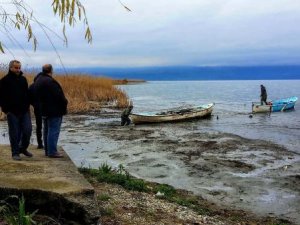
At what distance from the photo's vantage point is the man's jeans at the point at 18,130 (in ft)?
26.4

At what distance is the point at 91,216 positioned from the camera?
5.78m

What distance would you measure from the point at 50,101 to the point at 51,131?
0.61 m

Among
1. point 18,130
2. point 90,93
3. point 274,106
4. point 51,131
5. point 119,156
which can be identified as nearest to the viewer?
point 18,130

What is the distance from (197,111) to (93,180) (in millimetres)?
18592

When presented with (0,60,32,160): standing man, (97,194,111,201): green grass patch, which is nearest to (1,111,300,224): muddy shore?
(97,194,111,201): green grass patch

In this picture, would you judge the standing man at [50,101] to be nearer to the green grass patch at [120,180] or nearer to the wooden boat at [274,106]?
the green grass patch at [120,180]

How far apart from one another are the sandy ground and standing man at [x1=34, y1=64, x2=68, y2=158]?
139 inches

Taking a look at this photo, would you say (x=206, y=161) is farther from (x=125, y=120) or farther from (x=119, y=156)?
(x=125, y=120)

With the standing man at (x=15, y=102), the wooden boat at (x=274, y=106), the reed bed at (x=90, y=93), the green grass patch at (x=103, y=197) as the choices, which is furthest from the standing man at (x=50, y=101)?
the wooden boat at (x=274, y=106)

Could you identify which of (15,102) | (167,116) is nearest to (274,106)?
(167,116)

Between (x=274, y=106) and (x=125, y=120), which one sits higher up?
(x=274, y=106)

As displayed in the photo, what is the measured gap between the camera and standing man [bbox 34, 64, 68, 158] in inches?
336

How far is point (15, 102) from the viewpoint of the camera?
797 cm

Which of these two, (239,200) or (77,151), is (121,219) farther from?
(77,151)
